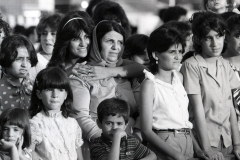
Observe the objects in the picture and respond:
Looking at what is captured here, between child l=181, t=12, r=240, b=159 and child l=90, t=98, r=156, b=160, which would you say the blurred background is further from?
child l=90, t=98, r=156, b=160

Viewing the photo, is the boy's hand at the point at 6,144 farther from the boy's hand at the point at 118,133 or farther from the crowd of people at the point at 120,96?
the boy's hand at the point at 118,133

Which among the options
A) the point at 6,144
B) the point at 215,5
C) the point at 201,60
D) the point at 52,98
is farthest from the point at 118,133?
the point at 215,5

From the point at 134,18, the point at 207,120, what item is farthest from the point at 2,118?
the point at 134,18

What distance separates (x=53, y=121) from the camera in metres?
3.94

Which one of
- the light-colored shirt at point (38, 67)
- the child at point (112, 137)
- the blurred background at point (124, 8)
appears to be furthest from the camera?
the blurred background at point (124, 8)

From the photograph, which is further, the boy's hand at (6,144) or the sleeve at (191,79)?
the sleeve at (191,79)

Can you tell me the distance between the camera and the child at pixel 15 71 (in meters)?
4.13

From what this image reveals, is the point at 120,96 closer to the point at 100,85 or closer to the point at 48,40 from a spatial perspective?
the point at 100,85

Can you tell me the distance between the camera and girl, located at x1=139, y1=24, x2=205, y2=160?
13.6ft

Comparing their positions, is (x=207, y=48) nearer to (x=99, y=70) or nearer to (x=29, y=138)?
(x=99, y=70)

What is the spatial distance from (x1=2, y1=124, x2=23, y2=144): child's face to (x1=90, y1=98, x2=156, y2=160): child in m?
0.54

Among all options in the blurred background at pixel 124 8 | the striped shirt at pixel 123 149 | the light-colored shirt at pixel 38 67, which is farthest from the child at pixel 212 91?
the blurred background at pixel 124 8

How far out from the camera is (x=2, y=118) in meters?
3.62

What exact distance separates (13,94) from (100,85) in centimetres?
65
